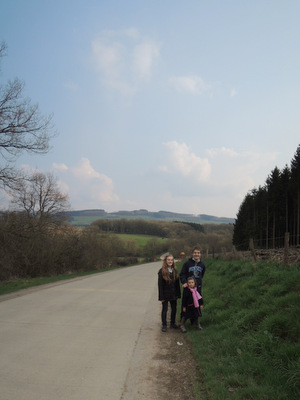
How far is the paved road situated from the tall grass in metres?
1.23

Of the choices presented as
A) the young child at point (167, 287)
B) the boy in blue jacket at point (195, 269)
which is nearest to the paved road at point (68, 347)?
the young child at point (167, 287)

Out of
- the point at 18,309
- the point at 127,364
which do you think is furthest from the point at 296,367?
the point at 18,309

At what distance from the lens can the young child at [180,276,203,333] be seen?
668 cm

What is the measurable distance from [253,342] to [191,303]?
1940mm

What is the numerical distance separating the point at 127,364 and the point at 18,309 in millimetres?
4940

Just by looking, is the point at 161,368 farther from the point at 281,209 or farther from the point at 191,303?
the point at 281,209

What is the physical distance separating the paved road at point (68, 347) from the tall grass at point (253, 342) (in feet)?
4.04

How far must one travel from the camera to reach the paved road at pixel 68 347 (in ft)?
12.3

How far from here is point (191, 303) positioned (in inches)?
265

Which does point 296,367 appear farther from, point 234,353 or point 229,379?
point 234,353

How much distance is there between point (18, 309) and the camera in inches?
327

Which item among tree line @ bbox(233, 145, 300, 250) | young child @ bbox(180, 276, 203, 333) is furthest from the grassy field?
tree line @ bbox(233, 145, 300, 250)

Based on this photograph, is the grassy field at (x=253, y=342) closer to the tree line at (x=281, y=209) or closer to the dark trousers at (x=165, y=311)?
the dark trousers at (x=165, y=311)

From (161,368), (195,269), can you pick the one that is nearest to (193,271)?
(195,269)
